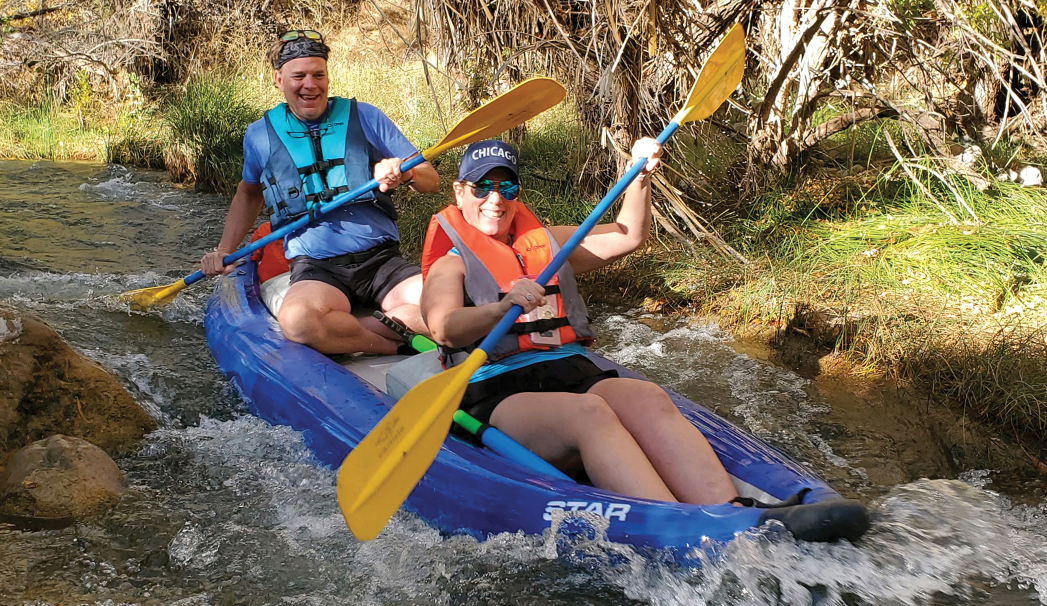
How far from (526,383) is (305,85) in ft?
5.19

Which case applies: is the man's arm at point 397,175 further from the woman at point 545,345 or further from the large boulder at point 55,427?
the large boulder at point 55,427

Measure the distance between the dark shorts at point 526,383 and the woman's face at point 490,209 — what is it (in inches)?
15.6

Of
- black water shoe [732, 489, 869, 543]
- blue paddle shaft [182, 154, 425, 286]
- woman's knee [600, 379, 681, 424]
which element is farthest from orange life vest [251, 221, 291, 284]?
black water shoe [732, 489, 869, 543]

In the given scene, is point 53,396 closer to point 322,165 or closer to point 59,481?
point 59,481

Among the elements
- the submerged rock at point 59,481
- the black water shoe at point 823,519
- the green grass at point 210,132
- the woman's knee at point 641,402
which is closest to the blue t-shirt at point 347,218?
the submerged rock at point 59,481

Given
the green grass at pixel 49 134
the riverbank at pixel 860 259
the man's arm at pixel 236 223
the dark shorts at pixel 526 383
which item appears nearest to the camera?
the dark shorts at pixel 526 383

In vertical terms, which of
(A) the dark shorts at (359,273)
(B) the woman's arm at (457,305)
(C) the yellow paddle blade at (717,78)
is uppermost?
(C) the yellow paddle blade at (717,78)

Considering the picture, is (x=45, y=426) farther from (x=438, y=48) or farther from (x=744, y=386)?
(x=438, y=48)

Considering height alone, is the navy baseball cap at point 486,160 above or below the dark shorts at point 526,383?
above

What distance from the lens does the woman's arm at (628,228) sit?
245cm

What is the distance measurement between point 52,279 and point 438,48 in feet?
7.57

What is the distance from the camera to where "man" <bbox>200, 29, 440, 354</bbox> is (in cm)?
321

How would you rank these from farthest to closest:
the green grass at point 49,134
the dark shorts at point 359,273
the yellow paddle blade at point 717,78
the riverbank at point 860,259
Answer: the green grass at point 49,134, the dark shorts at point 359,273, the riverbank at point 860,259, the yellow paddle blade at point 717,78

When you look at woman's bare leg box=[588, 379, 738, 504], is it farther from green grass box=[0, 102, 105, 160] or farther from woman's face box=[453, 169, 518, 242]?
green grass box=[0, 102, 105, 160]
